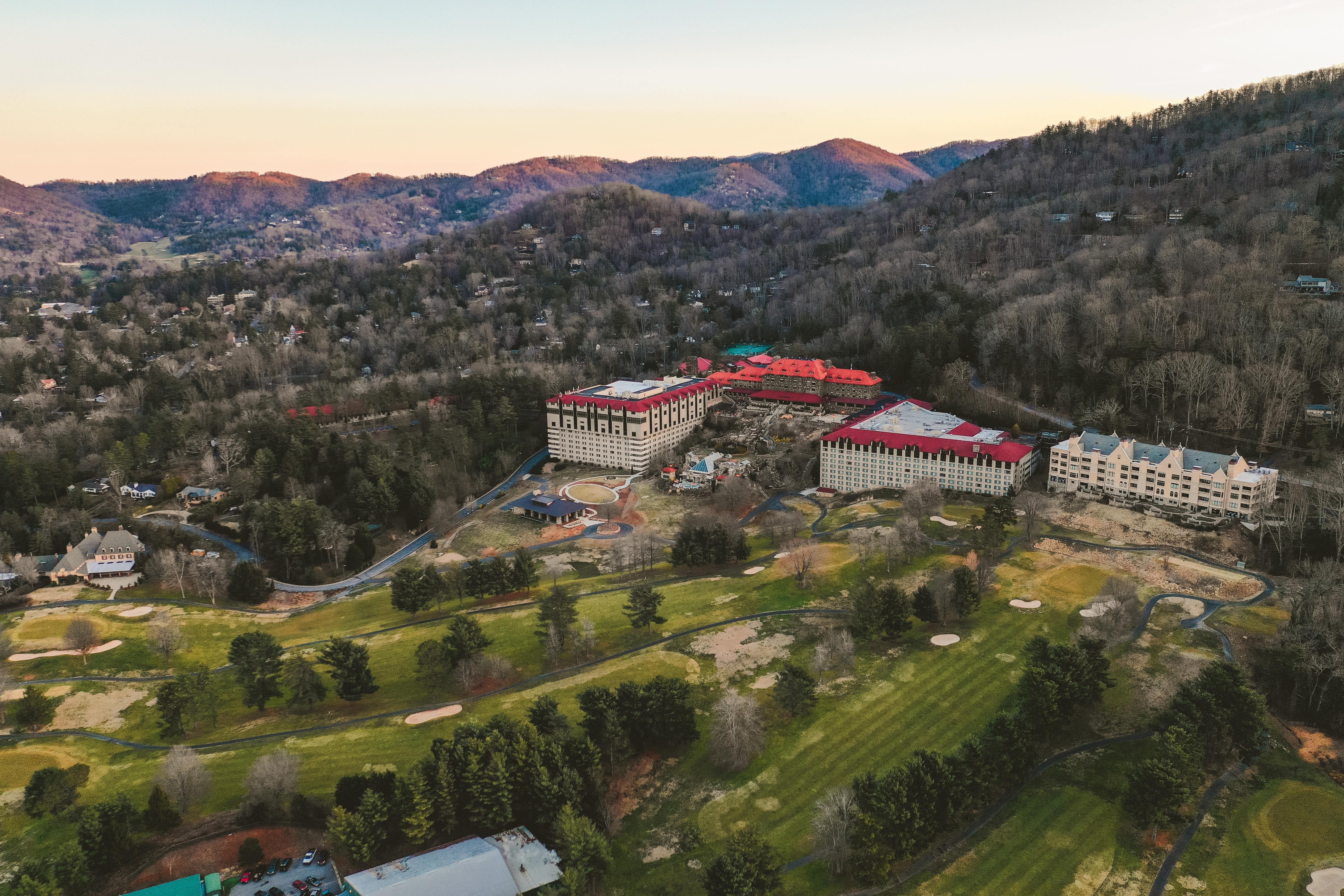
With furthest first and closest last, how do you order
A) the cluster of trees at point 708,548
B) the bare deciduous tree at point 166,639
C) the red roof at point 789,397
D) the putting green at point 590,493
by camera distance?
the red roof at point 789,397, the putting green at point 590,493, the cluster of trees at point 708,548, the bare deciduous tree at point 166,639

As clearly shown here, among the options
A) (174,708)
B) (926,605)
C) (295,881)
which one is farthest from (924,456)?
(174,708)

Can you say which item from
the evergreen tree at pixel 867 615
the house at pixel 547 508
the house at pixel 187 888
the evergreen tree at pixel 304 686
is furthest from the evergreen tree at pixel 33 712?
the evergreen tree at pixel 867 615

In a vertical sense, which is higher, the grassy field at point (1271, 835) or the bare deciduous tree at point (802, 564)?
the bare deciduous tree at point (802, 564)

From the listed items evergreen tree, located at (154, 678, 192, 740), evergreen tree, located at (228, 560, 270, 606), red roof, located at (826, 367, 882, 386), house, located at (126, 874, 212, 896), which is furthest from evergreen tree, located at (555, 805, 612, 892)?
red roof, located at (826, 367, 882, 386)

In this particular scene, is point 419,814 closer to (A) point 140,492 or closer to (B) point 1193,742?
(B) point 1193,742

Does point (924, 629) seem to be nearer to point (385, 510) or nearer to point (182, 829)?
point (182, 829)

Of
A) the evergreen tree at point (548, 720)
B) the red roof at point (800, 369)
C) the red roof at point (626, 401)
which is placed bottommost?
the evergreen tree at point (548, 720)

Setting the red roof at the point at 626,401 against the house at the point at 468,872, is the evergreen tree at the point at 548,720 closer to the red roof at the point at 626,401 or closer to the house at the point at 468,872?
the house at the point at 468,872

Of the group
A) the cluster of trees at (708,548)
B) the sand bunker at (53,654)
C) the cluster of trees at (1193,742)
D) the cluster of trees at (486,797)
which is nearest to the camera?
the cluster of trees at (486,797)

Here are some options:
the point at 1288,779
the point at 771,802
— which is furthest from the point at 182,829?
the point at 1288,779
